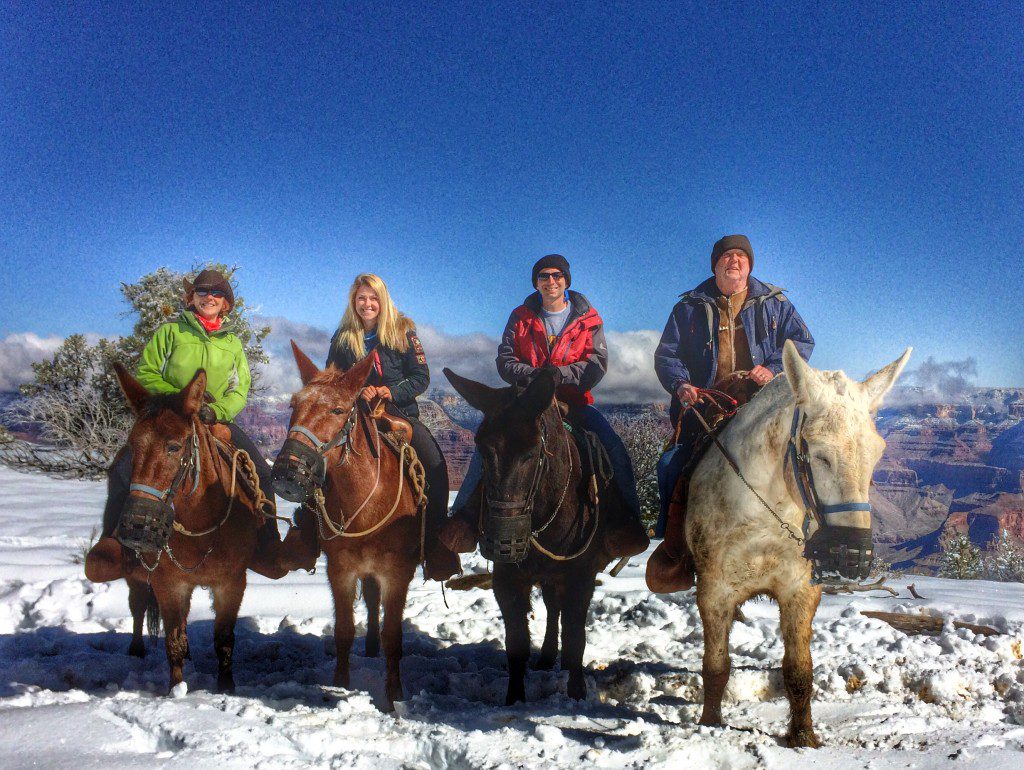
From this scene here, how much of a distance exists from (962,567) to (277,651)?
19.4 meters

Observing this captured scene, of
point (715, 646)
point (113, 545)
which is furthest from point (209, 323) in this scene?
point (715, 646)

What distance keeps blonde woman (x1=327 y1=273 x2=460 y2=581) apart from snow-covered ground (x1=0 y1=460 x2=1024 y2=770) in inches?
50.3

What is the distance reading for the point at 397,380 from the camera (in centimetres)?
518

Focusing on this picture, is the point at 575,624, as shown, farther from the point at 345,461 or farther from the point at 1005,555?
the point at 1005,555

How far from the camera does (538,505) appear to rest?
411cm

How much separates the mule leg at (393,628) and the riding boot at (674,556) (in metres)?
1.78

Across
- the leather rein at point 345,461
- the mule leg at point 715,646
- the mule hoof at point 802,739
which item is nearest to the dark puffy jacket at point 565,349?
the leather rein at point 345,461

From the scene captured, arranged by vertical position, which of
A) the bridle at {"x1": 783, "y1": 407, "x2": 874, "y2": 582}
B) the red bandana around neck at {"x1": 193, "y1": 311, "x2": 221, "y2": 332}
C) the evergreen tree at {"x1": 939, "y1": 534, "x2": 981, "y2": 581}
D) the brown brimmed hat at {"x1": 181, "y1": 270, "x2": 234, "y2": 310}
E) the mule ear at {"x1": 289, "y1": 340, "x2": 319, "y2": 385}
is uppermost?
the brown brimmed hat at {"x1": 181, "y1": 270, "x2": 234, "y2": 310}

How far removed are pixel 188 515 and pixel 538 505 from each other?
2343 mm

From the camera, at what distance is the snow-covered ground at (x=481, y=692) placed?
3.10 meters

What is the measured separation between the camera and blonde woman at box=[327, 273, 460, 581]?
4965 millimetres

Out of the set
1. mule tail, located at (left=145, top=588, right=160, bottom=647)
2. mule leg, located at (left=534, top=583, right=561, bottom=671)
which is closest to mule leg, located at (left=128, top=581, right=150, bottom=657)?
mule tail, located at (left=145, top=588, right=160, bottom=647)

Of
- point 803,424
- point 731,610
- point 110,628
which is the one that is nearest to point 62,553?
point 110,628

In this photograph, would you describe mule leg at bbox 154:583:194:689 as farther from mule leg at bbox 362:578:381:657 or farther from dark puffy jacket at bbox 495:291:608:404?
dark puffy jacket at bbox 495:291:608:404
